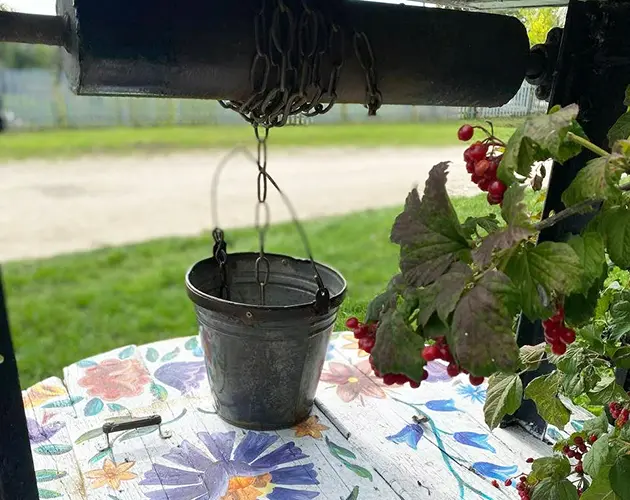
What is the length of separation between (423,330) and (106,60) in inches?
18.0

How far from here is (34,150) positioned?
15.8ft

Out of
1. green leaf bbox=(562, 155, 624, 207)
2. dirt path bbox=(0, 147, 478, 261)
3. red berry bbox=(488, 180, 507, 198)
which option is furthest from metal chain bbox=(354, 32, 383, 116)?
dirt path bbox=(0, 147, 478, 261)

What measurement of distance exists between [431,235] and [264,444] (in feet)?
2.62

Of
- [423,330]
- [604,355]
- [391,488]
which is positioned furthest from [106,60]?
[391,488]

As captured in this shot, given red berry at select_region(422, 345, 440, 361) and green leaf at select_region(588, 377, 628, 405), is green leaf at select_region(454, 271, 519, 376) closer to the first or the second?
red berry at select_region(422, 345, 440, 361)

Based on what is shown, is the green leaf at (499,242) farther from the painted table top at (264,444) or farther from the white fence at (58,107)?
the white fence at (58,107)

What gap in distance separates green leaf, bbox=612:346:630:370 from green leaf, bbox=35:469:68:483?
894 millimetres

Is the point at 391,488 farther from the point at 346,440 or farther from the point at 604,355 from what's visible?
the point at 604,355

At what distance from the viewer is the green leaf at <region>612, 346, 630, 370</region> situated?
75 centimetres

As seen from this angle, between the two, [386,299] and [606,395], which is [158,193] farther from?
[386,299]

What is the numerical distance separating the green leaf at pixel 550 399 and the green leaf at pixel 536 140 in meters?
0.44

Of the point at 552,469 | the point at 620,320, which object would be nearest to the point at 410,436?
the point at 552,469

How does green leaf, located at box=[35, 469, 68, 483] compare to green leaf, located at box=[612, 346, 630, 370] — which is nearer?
green leaf, located at box=[612, 346, 630, 370]

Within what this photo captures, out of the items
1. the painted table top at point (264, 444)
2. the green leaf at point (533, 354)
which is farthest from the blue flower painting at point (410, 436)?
the green leaf at point (533, 354)
